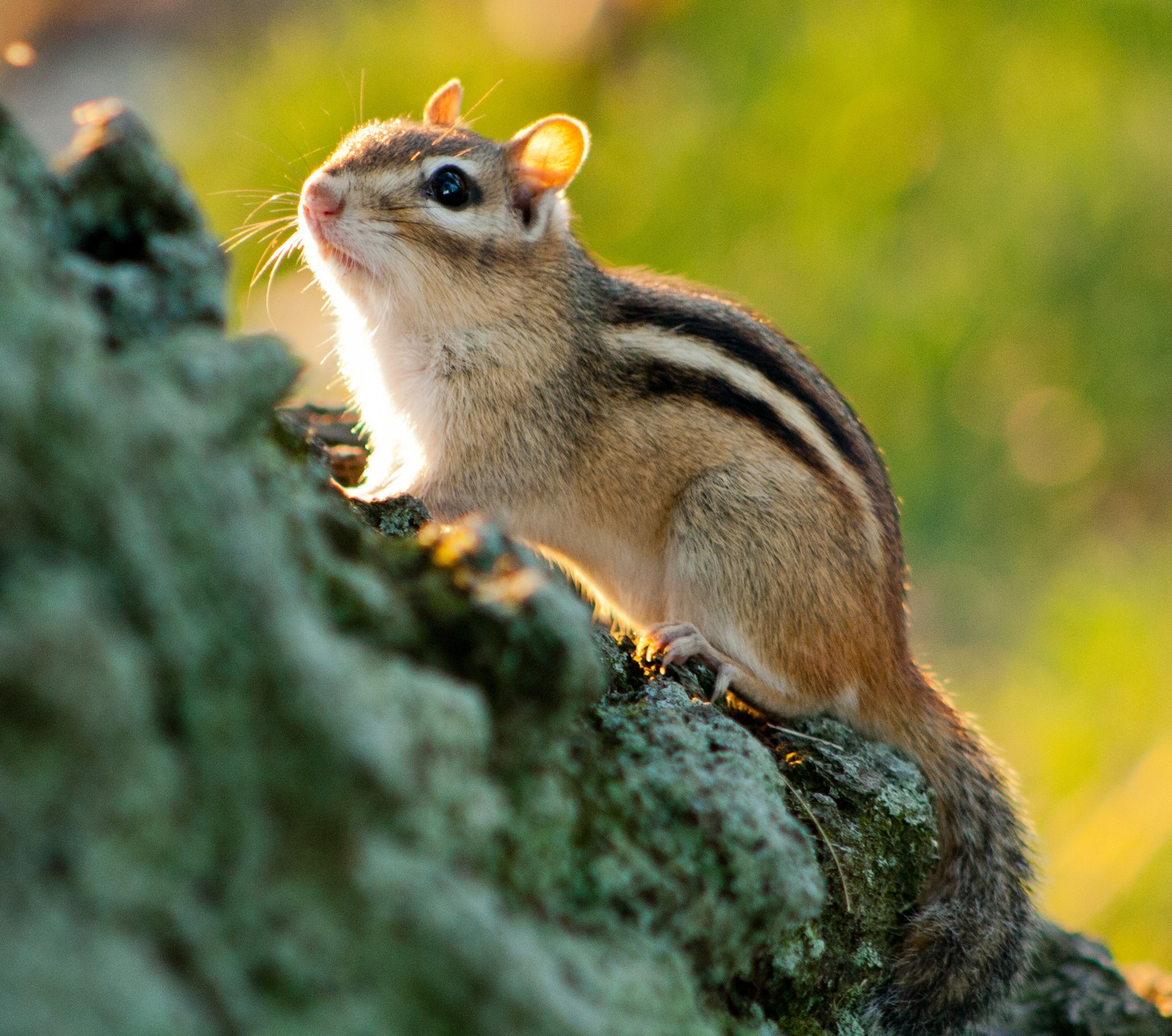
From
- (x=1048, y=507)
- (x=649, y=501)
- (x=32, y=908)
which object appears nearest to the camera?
(x=32, y=908)

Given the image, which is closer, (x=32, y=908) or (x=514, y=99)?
(x=32, y=908)

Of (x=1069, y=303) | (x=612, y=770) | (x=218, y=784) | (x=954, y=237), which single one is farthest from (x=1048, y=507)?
(x=218, y=784)

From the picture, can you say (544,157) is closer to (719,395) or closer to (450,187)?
(450,187)

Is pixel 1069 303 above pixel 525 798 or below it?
above

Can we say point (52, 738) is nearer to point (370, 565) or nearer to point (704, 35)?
point (370, 565)

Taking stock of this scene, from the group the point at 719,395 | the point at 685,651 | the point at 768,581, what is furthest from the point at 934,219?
the point at 685,651

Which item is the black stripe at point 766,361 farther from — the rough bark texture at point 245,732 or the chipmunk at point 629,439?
the rough bark texture at point 245,732

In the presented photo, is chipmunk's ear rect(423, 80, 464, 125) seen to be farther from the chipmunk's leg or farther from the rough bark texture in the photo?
the rough bark texture

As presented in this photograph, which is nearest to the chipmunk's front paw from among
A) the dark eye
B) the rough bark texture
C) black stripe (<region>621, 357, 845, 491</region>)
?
black stripe (<region>621, 357, 845, 491</region>)
